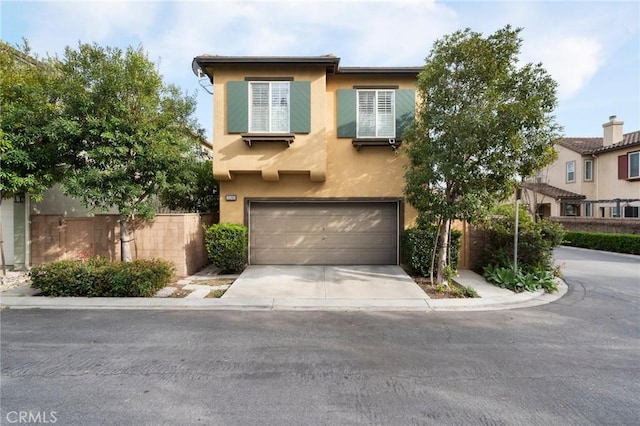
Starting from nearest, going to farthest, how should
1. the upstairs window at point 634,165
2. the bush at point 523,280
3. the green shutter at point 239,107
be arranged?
the bush at point 523,280, the green shutter at point 239,107, the upstairs window at point 634,165

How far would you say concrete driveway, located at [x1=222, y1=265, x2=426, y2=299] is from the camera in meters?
7.61

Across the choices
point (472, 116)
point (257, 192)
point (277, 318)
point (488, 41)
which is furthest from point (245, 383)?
point (488, 41)

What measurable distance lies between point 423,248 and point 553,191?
2116 cm

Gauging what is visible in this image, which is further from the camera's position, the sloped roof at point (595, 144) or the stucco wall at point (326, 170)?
the sloped roof at point (595, 144)

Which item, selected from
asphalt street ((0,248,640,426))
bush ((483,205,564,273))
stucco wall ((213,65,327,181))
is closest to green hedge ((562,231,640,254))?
bush ((483,205,564,273))

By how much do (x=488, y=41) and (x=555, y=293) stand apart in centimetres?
618

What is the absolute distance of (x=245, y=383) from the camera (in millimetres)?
3779

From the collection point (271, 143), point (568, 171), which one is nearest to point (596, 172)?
point (568, 171)

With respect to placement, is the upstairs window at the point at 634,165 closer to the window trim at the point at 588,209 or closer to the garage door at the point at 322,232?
the window trim at the point at 588,209

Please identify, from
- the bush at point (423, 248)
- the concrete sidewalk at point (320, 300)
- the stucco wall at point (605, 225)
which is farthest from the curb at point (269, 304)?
the stucco wall at point (605, 225)

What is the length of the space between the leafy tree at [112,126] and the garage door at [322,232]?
340 centimetres

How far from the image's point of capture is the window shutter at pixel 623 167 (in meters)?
20.2

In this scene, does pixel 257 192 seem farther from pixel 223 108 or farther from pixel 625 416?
pixel 625 416

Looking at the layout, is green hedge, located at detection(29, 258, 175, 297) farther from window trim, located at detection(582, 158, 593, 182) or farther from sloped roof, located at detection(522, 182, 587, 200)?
window trim, located at detection(582, 158, 593, 182)
